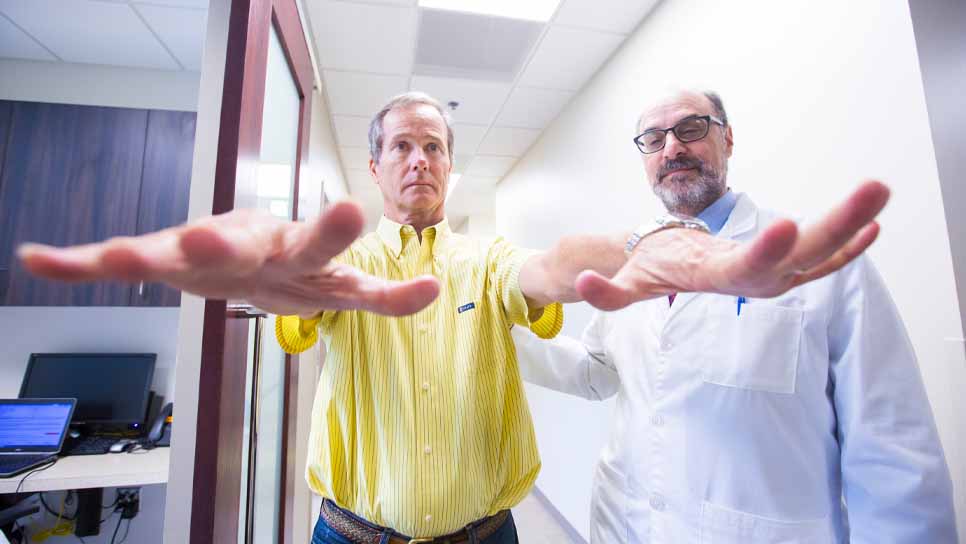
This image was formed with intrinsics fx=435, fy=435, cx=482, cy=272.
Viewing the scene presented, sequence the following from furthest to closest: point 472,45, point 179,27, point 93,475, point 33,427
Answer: point 472,45, point 179,27, point 33,427, point 93,475

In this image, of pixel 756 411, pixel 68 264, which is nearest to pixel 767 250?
pixel 68 264

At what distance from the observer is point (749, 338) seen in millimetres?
1038

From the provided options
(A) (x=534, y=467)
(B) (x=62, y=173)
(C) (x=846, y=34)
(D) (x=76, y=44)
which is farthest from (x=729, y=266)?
(D) (x=76, y=44)

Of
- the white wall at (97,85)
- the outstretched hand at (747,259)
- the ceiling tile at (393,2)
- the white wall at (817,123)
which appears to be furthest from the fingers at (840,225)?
the white wall at (97,85)

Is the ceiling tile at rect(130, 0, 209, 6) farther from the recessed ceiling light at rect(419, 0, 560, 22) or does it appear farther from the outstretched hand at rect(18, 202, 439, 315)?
the outstretched hand at rect(18, 202, 439, 315)

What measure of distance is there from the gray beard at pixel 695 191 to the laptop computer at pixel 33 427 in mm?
2591

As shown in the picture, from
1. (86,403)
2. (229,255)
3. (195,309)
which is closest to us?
(229,255)

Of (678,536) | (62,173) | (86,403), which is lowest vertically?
(678,536)

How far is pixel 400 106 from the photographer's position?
103 centimetres

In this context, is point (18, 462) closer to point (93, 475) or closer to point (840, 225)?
point (93, 475)

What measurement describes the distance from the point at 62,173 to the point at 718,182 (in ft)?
8.86

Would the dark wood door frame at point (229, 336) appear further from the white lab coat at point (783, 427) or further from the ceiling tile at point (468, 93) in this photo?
the ceiling tile at point (468, 93)

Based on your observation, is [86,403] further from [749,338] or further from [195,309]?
[749,338]

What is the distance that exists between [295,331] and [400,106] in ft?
1.86
